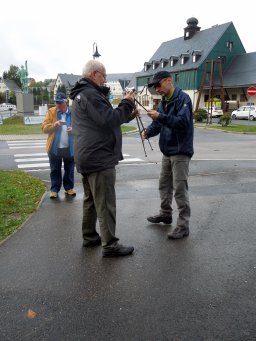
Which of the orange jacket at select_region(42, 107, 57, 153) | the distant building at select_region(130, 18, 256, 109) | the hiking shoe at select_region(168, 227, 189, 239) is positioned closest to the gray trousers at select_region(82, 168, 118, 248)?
the hiking shoe at select_region(168, 227, 189, 239)

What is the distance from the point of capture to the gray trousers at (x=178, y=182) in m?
4.66

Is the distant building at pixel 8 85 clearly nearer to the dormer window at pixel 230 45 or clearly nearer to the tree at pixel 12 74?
the tree at pixel 12 74

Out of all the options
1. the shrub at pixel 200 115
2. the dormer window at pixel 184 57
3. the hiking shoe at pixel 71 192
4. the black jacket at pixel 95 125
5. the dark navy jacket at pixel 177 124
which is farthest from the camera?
the dormer window at pixel 184 57

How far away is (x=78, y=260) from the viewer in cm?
410

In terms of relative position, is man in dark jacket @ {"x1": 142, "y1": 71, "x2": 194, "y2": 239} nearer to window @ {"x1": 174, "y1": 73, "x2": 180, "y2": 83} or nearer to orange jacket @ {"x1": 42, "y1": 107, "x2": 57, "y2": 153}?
orange jacket @ {"x1": 42, "y1": 107, "x2": 57, "y2": 153}

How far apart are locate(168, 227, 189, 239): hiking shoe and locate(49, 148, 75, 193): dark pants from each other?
9.10 feet

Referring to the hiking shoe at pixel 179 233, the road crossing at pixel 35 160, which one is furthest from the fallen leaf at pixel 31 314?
the road crossing at pixel 35 160

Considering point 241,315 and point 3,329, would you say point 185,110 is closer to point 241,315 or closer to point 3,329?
point 241,315

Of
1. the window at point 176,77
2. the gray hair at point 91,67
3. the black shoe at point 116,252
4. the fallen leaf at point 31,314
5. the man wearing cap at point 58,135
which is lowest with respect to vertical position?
the fallen leaf at point 31,314

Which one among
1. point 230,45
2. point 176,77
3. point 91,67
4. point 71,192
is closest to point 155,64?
point 176,77

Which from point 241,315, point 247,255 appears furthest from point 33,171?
point 241,315

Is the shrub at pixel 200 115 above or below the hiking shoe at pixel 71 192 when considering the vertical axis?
above

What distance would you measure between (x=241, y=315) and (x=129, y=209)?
3.27 m

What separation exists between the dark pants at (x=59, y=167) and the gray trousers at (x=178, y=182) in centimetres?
227
